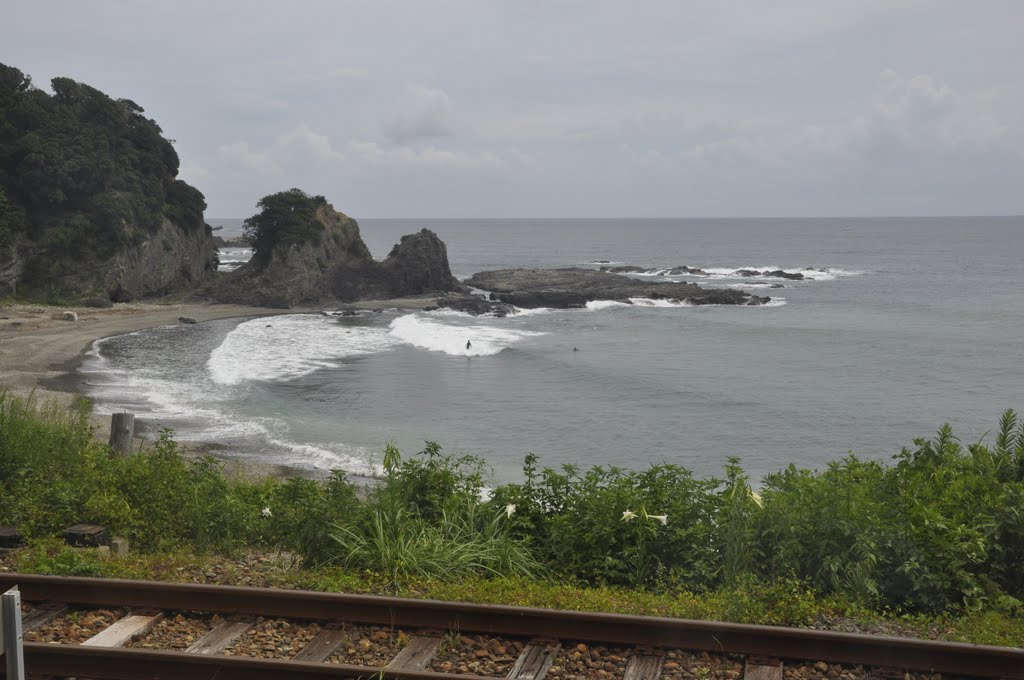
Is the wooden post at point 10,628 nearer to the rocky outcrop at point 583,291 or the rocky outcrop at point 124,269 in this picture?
the rocky outcrop at point 124,269

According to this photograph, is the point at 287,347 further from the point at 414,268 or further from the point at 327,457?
the point at 414,268

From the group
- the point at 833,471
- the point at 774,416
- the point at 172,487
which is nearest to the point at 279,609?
the point at 172,487

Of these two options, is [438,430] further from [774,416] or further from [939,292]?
[939,292]

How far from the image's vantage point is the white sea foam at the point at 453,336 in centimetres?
4716

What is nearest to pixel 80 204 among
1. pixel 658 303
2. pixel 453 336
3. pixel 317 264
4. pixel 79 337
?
pixel 317 264

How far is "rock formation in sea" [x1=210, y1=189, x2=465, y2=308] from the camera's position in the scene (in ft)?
224

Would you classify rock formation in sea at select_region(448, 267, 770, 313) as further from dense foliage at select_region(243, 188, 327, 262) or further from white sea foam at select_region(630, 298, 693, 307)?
dense foliage at select_region(243, 188, 327, 262)

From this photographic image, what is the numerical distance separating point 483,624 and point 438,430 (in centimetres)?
2299

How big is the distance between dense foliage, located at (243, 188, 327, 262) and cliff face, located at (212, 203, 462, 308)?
0.77 ft

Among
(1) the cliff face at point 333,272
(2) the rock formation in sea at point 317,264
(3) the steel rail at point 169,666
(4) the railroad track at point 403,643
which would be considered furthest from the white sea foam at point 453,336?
(3) the steel rail at point 169,666

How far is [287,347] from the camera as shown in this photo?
153ft

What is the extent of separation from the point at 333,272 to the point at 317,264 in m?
1.82

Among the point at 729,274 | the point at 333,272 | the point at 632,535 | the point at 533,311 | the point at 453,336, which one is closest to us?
the point at 632,535

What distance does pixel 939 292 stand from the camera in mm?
77375
